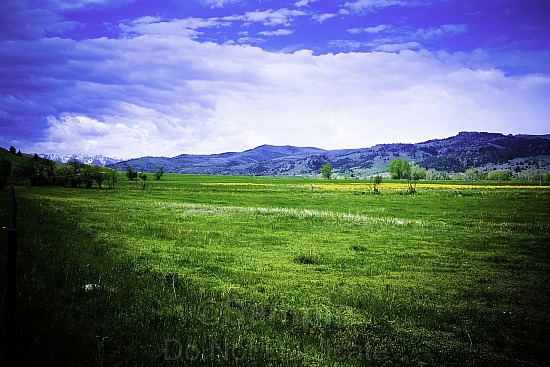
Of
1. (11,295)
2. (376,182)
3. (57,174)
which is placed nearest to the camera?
(11,295)

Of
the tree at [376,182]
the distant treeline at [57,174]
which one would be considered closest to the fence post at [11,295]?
the tree at [376,182]

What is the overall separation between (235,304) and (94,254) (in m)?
9.33

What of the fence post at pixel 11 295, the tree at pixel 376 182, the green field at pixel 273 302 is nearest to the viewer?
the fence post at pixel 11 295

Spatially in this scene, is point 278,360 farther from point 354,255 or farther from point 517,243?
point 517,243

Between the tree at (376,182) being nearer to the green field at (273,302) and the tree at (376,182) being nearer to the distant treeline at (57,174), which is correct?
the green field at (273,302)

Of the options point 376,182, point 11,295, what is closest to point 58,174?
point 376,182

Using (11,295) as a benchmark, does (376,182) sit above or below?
below

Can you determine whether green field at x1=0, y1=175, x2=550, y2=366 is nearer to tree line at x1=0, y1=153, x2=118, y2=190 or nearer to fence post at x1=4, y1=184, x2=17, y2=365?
fence post at x1=4, y1=184, x2=17, y2=365

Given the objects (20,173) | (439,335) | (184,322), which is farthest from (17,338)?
(20,173)

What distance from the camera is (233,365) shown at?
7.60 metres

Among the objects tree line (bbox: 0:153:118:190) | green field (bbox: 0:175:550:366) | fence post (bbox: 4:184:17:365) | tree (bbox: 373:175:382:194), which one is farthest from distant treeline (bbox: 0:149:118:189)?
fence post (bbox: 4:184:17:365)

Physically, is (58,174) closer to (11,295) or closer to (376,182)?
(376,182)

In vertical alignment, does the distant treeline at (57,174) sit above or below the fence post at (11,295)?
above

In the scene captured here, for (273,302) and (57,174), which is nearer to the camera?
(273,302)
